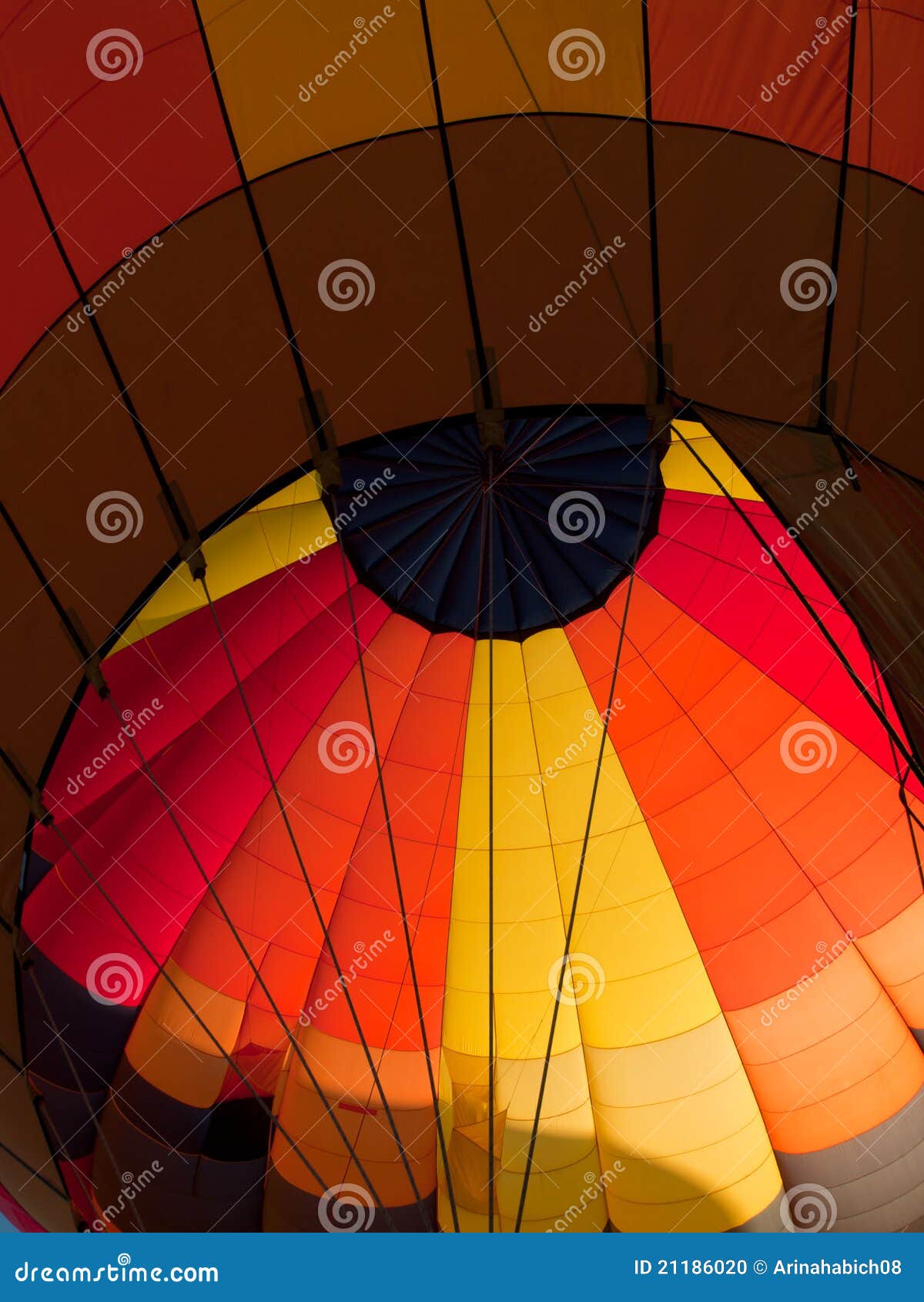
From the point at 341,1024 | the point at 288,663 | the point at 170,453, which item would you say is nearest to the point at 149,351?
the point at 170,453

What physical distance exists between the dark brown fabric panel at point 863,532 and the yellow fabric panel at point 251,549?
2314mm

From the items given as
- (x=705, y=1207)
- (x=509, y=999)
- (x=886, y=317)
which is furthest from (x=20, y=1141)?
(x=886, y=317)

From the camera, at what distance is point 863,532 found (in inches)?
155

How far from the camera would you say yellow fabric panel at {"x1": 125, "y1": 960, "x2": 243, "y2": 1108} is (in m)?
6.52

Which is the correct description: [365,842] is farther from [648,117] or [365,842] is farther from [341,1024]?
[648,117]

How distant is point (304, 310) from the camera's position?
179 inches

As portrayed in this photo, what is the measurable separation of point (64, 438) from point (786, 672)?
4.01m

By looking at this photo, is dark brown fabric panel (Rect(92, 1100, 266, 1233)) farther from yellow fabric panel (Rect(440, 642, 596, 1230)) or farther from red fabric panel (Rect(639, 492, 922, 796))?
red fabric panel (Rect(639, 492, 922, 796))

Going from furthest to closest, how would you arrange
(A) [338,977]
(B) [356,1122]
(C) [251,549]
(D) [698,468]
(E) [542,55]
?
(A) [338,977], (B) [356,1122], (D) [698,468], (C) [251,549], (E) [542,55]

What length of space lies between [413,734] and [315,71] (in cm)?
367

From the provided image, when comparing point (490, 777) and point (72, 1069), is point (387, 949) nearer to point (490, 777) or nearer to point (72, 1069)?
point (490, 777)

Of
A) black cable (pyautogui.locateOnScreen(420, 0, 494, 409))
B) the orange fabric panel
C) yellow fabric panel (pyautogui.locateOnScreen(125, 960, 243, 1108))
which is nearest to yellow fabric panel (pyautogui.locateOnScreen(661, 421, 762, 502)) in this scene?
the orange fabric panel

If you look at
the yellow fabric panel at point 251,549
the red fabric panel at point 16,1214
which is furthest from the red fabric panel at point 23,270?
the red fabric panel at point 16,1214

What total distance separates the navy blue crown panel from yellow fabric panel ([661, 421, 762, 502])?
12 centimetres
